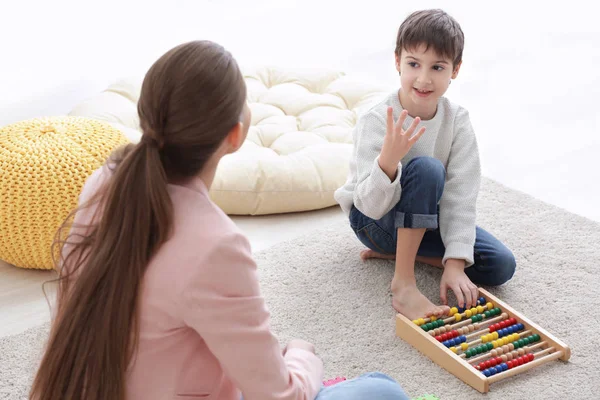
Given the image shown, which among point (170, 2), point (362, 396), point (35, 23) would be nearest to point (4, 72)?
point (35, 23)

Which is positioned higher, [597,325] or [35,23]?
[35,23]

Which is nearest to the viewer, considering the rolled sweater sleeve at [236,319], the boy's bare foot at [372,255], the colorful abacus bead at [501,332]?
the rolled sweater sleeve at [236,319]

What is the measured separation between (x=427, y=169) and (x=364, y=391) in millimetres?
669

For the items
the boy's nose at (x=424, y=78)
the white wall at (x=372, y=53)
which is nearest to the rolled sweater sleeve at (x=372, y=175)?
the boy's nose at (x=424, y=78)

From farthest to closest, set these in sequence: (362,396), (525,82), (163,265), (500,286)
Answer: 1. (525,82)
2. (500,286)
3. (362,396)
4. (163,265)

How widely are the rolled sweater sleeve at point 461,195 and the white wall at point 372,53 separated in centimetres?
66

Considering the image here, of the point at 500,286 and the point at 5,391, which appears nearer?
the point at 5,391

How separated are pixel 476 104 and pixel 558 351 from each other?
1627mm

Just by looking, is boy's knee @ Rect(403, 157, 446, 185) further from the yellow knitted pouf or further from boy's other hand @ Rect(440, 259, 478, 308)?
the yellow knitted pouf

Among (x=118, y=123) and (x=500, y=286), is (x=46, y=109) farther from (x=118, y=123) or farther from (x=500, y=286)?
(x=500, y=286)

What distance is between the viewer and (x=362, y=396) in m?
1.14

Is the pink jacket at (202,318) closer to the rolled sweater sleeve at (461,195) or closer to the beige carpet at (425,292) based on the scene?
the beige carpet at (425,292)

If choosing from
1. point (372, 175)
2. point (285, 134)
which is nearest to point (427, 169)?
point (372, 175)

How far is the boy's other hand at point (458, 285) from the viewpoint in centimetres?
172
